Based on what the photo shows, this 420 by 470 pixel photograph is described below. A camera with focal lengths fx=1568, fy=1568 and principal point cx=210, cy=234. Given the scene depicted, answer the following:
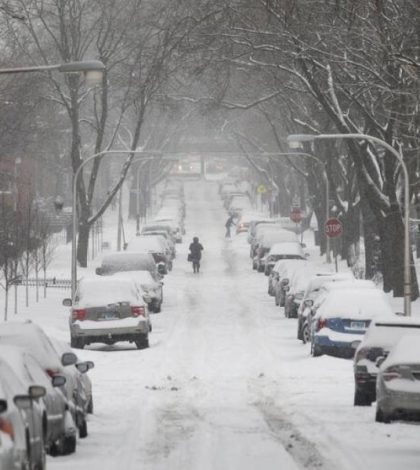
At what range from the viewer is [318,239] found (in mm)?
84438

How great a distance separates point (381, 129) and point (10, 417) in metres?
33.0

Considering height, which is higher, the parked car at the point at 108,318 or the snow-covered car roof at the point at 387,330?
the snow-covered car roof at the point at 387,330

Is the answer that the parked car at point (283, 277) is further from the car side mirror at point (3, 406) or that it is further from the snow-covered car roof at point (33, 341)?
the car side mirror at point (3, 406)

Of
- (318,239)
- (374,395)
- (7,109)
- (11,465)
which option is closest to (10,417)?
(11,465)

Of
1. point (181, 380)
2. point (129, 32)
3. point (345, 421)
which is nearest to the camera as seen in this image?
point (345, 421)

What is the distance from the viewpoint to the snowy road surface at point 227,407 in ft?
54.0

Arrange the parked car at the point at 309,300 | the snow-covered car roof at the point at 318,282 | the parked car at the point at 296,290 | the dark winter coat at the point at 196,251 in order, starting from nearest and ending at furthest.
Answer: the parked car at the point at 309,300 < the snow-covered car roof at the point at 318,282 < the parked car at the point at 296,290 < the dark winter coat at the point at 196,251

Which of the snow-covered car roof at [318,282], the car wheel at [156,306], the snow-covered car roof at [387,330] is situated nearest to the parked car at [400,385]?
the snow-covered car roof at [387,330]

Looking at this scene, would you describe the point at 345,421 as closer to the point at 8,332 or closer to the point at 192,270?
the point at 8,332

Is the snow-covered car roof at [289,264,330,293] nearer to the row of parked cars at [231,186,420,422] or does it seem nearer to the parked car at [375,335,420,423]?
the row of parked cars at [231,186,420,422]

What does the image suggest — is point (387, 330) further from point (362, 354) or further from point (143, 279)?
point (143, 279)

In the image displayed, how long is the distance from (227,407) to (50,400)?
701cm

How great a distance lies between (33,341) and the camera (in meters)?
18.0

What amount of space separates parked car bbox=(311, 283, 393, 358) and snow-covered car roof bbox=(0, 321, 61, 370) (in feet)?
41.1
